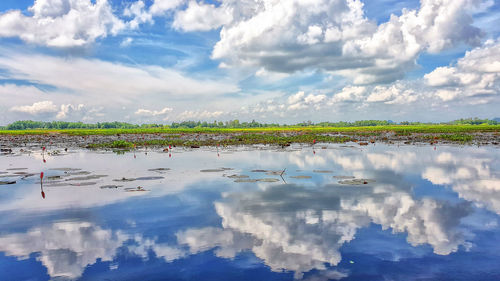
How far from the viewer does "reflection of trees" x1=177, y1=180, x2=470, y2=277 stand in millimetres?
8922

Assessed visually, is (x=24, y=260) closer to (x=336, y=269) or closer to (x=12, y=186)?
(x=336, y=269)

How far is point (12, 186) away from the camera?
763 inches

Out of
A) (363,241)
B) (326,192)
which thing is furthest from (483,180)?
(363,241)

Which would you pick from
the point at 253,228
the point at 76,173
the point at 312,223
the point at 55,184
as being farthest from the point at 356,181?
the point at 76,173

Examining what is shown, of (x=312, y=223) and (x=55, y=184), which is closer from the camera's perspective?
(x=312, y=223)

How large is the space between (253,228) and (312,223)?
2210mm

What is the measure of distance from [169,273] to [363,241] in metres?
5.82

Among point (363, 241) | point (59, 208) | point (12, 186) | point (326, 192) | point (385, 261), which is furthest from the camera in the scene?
point (12, 186)

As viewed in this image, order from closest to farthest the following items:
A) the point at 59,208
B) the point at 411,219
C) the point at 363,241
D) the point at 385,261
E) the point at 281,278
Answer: the point at 281,278 < the point at 385,261 < the point at 363,241 < the point at 411,219 < the point at 59,208

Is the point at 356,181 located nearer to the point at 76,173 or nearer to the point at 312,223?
the point at 312,223

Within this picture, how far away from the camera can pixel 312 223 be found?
11.3 metres

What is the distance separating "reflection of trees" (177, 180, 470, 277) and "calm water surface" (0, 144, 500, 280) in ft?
0.13

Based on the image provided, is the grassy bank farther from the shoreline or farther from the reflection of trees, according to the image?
the reflection of trees

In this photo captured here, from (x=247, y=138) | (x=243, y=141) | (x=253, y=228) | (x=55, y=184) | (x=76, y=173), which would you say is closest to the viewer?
(x=253, y=228)
